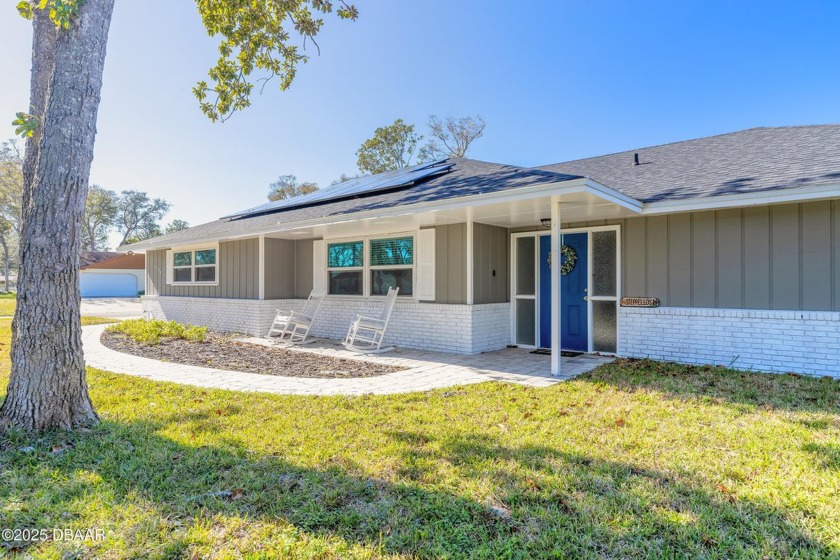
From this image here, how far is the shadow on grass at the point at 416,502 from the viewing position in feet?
6.59

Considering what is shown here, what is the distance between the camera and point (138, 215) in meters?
47.3

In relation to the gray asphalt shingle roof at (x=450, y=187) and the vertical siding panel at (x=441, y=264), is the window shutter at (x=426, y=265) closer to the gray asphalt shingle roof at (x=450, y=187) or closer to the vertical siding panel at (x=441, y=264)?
the vertical siding panel at (x=441, y=264)

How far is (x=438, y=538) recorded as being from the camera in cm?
204

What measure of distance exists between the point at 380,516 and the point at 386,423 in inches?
57.6

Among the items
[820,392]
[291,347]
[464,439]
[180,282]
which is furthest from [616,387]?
[180,282]

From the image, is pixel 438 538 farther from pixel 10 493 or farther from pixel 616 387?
pixel 616 387

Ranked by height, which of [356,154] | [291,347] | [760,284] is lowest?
[291,347]

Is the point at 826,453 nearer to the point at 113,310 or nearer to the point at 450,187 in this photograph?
the point at 450,187

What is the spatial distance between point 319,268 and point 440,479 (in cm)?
778

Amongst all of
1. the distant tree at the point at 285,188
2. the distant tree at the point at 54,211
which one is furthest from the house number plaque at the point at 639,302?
the distant tree at the point at 285,188

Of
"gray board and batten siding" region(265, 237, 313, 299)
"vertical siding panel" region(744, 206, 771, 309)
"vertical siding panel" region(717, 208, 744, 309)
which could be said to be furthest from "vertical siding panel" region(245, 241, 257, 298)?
"vertical siding panel" region(744, 206, 771, 309)

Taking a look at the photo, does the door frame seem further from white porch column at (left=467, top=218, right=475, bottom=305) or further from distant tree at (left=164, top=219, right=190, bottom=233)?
distant tree at (left=164, top=219, right=190, bottom=233)

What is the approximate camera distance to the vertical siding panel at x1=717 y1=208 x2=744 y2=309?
19.2 ft

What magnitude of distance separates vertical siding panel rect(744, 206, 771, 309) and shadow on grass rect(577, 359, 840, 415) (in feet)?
3.21
